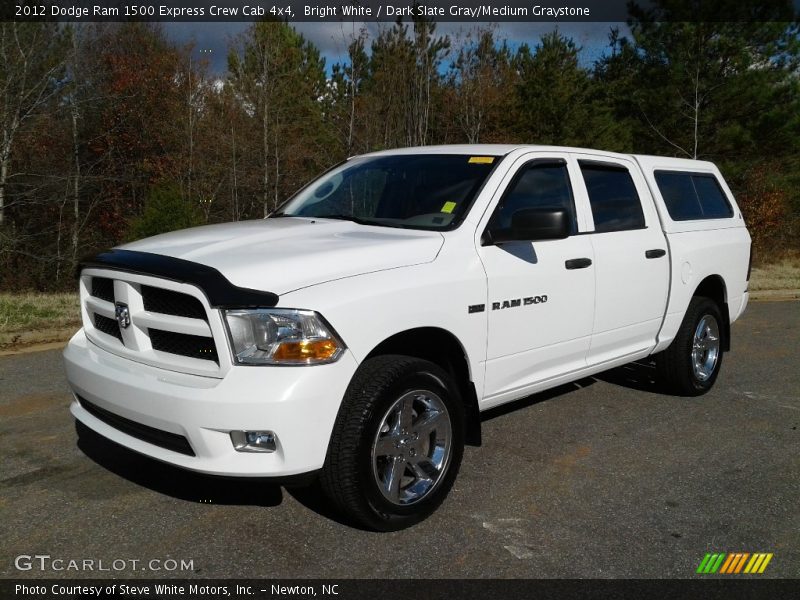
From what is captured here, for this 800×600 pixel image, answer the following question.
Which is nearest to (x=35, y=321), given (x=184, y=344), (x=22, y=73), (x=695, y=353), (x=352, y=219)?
(x=352, y=219)

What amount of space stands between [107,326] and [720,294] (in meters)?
4.97

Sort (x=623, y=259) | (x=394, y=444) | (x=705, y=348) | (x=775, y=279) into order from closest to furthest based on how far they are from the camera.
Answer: (x=394, y=444)
(x=623, y=259)
(x=705, y=348)
(x=775, y=279)

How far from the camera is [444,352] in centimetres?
389

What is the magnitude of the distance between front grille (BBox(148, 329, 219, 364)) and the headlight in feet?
0.50

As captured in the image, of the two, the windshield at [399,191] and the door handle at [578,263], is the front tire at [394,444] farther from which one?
the door handle at [578,263]

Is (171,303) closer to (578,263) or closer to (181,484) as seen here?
(181,484)

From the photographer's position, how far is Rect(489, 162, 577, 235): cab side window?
4.25 m

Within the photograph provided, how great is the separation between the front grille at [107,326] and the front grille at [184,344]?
0.30 m

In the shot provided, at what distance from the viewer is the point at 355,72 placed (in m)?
21.5

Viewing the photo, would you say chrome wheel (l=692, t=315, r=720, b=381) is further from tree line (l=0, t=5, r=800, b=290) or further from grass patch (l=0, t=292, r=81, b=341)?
tree line (l=0, t=5, r=800, b=290)

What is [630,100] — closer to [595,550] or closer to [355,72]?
[355,72]

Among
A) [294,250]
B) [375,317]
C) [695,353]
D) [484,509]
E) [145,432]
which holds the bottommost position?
[484,509]

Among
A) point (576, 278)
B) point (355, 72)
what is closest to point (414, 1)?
point (355, 72)

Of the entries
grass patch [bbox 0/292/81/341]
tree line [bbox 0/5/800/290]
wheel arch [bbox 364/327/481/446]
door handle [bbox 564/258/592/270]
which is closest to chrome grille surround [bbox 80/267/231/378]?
wheel arch [bbox 364/327/481/446]
